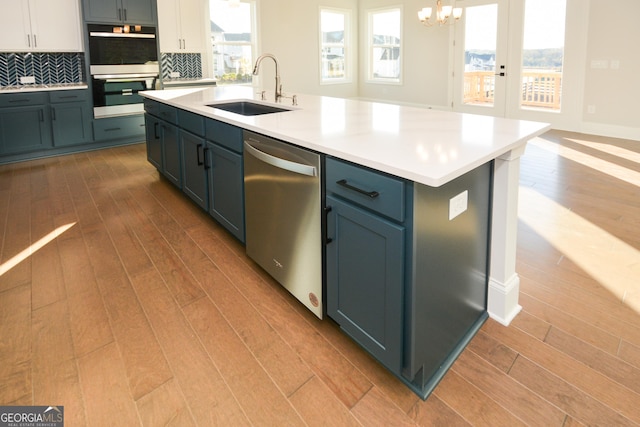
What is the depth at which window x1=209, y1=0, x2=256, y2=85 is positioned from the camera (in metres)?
7.00

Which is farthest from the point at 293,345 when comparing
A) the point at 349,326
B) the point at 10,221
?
the point at 10,221

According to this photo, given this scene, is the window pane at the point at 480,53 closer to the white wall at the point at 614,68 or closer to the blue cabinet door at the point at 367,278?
the white wall at the point at 614,68

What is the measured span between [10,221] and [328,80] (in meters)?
6.92

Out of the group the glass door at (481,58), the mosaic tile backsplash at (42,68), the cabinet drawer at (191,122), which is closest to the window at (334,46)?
the glass door at (481,58)

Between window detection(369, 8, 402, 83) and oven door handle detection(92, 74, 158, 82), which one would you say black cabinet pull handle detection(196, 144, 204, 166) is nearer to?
oven door handle detection(92, 74, 158, 82)

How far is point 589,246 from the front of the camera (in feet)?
9.15

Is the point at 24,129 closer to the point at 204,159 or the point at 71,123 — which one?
the point at 71,123

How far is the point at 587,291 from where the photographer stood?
227 centimetres

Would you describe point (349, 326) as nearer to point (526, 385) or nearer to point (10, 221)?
point (526, 385)

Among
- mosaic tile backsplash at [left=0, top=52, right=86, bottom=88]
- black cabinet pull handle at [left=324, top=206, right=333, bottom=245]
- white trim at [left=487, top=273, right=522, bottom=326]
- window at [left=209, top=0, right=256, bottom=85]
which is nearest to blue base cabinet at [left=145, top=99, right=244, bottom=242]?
black cabinet pull handle at [left=324, top=206, right=333, bottom=245]

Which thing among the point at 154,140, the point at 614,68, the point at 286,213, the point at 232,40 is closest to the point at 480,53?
the point at 614,68

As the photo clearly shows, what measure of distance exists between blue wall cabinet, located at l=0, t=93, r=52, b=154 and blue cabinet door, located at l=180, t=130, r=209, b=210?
3015 millimetres

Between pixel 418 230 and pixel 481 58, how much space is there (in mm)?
7273
